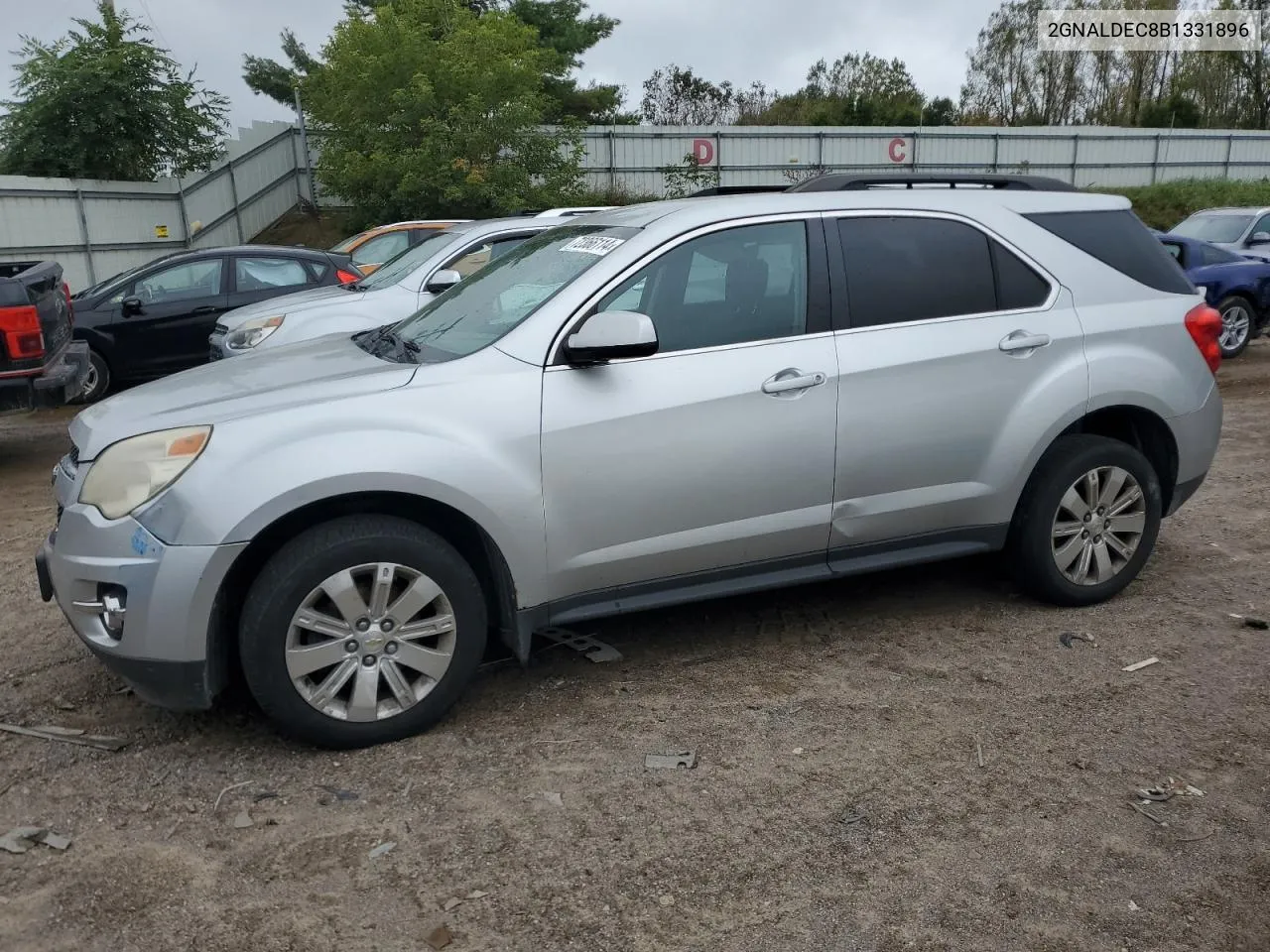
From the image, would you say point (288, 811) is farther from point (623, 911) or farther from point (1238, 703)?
point (1238, 703)

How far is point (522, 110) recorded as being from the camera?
20922mm

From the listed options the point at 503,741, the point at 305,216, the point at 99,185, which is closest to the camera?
the point at 503,741

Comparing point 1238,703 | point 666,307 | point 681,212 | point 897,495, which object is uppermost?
point 681,212

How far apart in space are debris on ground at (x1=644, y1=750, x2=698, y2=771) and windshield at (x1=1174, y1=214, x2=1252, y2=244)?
12.7 meters

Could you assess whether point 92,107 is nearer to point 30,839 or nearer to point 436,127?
point 436,127

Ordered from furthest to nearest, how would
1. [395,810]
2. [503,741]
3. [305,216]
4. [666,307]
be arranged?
[305,216] < [666,307] < [503,741] < [395,810]

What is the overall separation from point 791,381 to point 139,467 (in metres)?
2.26

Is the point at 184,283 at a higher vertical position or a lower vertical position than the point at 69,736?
higher

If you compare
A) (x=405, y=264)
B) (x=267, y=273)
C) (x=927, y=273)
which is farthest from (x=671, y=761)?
(x=267, y=273)

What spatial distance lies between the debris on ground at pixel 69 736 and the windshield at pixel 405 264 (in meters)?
5.61

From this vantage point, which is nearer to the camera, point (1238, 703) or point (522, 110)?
point (1238, 703)

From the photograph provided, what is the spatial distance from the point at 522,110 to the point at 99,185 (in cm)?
761

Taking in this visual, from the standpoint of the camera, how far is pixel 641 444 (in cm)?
389

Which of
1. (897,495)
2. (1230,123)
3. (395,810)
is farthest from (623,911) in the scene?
(1230,123)
